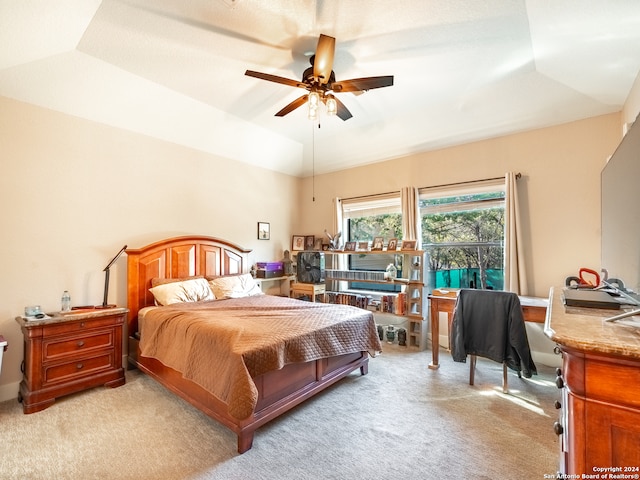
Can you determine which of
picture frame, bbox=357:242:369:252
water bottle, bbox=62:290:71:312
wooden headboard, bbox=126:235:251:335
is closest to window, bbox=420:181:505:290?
picture frame, bbox=357:242:369:252

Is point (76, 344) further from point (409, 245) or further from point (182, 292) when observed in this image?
point (409, 245)

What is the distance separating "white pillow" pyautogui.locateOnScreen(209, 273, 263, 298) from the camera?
3.72 m

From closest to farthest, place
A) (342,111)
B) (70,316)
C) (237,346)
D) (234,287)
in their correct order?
(237,346) < (70,316) < (342,111) < (234,287)

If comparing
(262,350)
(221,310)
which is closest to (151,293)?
(221,310)

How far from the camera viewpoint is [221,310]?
9.59 feet

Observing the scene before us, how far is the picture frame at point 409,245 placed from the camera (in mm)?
4027

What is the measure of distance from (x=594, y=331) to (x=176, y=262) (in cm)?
387

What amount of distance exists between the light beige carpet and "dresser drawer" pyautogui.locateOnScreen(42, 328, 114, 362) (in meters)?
0.40

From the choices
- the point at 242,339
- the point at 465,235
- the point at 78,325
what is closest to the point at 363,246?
the point at 465,235

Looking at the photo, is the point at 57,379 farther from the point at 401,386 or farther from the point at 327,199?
the point at 327,199

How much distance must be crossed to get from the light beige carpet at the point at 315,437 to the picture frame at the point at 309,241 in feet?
9.18

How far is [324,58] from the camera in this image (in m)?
2.15

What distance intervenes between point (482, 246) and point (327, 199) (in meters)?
2.60

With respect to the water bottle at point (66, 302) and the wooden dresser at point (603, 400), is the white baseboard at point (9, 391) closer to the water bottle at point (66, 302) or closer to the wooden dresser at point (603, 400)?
the water bottle at point (66, 302)
